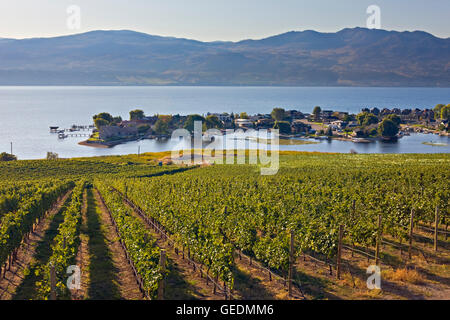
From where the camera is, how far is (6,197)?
28.1 metres

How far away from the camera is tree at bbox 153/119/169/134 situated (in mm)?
152000

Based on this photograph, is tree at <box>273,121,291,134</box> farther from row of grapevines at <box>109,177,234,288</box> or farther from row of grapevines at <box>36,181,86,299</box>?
row of grapevines at <box>36,181,86,299</box>

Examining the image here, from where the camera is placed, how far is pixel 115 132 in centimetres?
14112

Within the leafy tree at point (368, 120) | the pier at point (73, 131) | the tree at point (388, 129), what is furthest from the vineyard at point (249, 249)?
the pier at point (73, 131)

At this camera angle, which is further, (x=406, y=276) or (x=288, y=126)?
(x=288, y=126)

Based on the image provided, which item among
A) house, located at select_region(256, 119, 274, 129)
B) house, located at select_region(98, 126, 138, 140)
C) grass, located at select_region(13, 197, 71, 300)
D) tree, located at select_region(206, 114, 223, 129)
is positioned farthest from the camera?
house, located at select_region(256, 119, 274, 129)

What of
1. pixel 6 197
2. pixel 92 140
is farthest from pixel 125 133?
pixel 6 197

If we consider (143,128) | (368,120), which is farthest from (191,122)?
(368,120)

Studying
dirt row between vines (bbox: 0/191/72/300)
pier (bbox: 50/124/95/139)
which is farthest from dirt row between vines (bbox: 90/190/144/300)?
pier (bbox: 50/124/95/139)

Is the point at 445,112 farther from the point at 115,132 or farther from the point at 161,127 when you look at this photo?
the point at 115,132

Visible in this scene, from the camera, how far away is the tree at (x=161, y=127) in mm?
152000

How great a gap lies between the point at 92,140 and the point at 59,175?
85.1 metres

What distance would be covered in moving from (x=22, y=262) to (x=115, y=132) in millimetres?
128672

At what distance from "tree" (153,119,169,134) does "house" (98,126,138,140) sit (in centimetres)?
838
